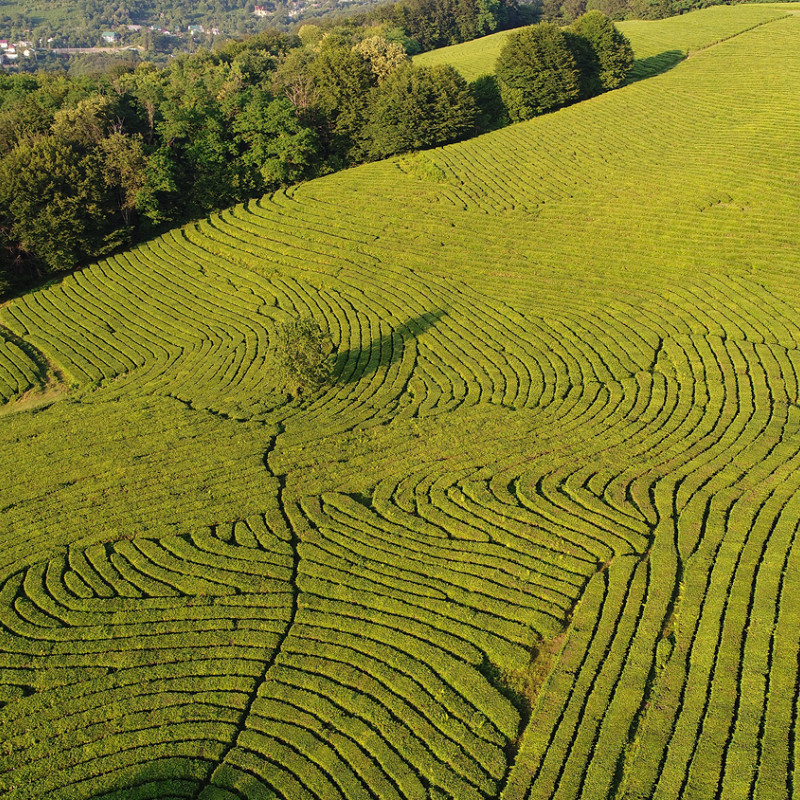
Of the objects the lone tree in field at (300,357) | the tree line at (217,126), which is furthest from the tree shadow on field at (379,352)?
the tree line at (217,126)

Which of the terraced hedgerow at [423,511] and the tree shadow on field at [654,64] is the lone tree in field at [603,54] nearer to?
the tree shadow on field at [654,64]

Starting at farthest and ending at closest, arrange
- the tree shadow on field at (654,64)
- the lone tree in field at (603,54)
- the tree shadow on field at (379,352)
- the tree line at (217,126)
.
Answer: the tree shadow on field at (654,64), the lone tree in field at (603,54), the tree line at (217,126), the tree shadow on field at (379,352)

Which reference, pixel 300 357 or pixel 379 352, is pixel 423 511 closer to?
pixel 300 357

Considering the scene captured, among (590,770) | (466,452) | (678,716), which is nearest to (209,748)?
(590,770)

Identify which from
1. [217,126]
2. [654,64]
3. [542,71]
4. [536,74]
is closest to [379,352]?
[217,126]

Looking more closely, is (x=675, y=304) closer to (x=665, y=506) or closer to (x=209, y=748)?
(x=665, y=506)

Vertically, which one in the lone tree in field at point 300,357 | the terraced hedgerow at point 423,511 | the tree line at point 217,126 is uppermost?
the tree line at point 217,126
